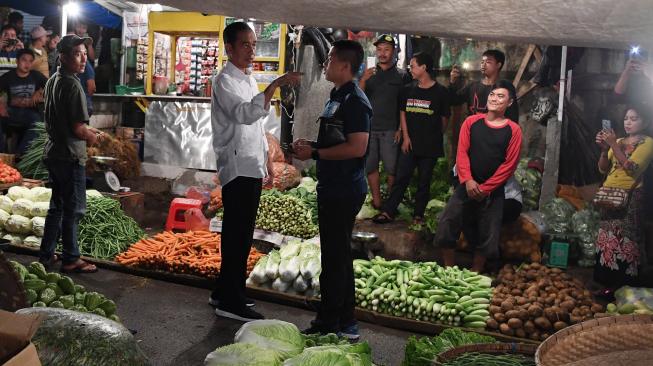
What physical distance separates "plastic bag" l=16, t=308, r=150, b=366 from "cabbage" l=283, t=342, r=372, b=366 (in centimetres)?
74

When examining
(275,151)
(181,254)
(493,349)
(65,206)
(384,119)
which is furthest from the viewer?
(275,151)

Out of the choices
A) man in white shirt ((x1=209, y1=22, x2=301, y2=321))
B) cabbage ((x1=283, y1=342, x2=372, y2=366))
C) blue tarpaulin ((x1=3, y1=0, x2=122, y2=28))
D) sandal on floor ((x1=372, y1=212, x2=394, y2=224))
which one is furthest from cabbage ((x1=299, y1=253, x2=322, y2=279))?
blue tarpaulin ((x1=3, y1=0, x2=122, y2=28))

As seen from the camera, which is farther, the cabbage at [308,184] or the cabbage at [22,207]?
the cabbage at [308,184]

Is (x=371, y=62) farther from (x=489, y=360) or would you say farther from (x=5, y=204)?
(x=489, y=360)

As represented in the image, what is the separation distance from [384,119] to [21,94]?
612 cm

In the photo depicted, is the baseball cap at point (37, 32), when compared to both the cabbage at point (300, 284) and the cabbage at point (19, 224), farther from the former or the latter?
the cabbage at point (300, 284)

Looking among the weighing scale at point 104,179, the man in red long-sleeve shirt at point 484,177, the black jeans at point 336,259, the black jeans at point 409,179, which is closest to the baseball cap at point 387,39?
the black jeans at point 409,179

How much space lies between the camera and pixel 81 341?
249cm

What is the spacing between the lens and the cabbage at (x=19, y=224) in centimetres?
773

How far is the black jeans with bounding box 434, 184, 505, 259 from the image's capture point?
6.97m

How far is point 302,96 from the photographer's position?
1049 centimetres

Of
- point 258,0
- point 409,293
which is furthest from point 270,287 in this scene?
point 258,0

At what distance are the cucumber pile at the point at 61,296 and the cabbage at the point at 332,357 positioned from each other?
129 centimetres

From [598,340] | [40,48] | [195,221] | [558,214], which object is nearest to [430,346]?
[598,340]
